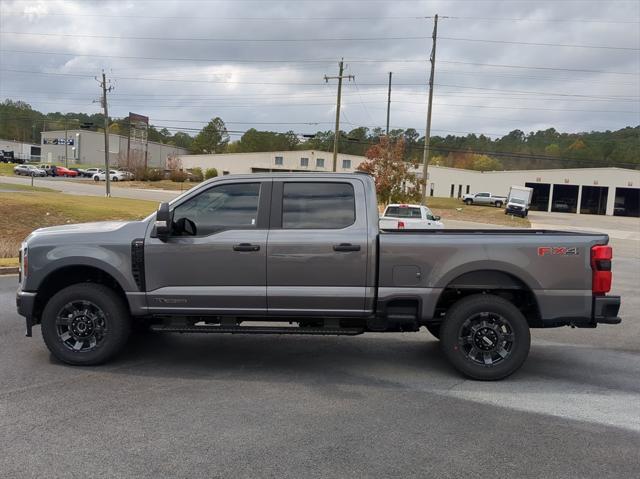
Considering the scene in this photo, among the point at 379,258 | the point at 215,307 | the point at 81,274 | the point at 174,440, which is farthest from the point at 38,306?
the point at 379,258

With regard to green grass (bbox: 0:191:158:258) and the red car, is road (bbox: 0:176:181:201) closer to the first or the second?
green grass (bbox: 0:191:158:258)

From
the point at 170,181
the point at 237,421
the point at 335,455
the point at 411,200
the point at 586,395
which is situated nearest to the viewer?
the point at 335,455

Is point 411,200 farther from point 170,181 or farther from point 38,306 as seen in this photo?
point 170,181

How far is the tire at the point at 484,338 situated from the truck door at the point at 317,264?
3.10ft

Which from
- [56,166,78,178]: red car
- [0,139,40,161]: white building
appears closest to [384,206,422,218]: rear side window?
[56,166,78,178]: red car

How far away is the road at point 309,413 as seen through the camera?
377cm

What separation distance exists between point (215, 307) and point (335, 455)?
2197 mm

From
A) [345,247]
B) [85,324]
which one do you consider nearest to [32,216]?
[85,324]

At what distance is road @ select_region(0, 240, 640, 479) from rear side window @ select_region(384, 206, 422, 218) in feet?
53.6

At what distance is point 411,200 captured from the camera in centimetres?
4291

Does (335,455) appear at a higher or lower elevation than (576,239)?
lower

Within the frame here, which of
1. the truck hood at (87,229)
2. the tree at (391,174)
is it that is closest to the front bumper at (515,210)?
the tree at (391,174)

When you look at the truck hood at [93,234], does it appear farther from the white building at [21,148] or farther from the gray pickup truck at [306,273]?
the white building at [21,148]

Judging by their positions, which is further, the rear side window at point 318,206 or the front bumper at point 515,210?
the front bumper at point 515,210
